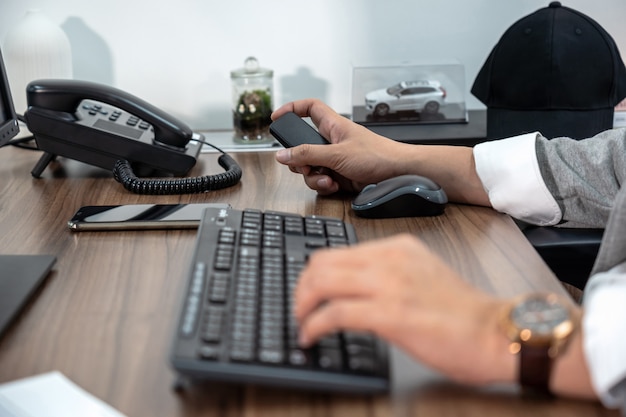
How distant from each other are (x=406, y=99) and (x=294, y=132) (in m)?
0.58

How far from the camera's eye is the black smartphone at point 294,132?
3.94 feet

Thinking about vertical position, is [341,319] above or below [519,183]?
above

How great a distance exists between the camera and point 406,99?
1.73 meters

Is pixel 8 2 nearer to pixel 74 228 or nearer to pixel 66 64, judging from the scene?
pixel 66 64

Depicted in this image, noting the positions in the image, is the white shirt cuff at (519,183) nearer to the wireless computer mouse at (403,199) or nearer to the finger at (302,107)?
the wireless computer mouse at (403,199)

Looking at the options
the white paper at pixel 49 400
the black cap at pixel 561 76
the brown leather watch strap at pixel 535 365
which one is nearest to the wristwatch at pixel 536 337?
the brown leather watch strap at pixel 535 365

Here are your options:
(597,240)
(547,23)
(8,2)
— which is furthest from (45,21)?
(597,240)

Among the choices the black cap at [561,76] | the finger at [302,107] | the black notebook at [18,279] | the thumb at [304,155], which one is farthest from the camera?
the black cap at [561,76]

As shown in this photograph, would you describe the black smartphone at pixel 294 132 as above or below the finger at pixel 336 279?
below

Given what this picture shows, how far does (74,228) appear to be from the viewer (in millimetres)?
1022

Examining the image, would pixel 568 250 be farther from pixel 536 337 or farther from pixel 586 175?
pixel 536 337

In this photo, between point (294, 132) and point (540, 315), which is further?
point (294, 132)

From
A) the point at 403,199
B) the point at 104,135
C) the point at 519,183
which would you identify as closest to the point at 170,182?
the point at 104,135

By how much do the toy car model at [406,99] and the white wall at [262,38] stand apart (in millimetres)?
123
